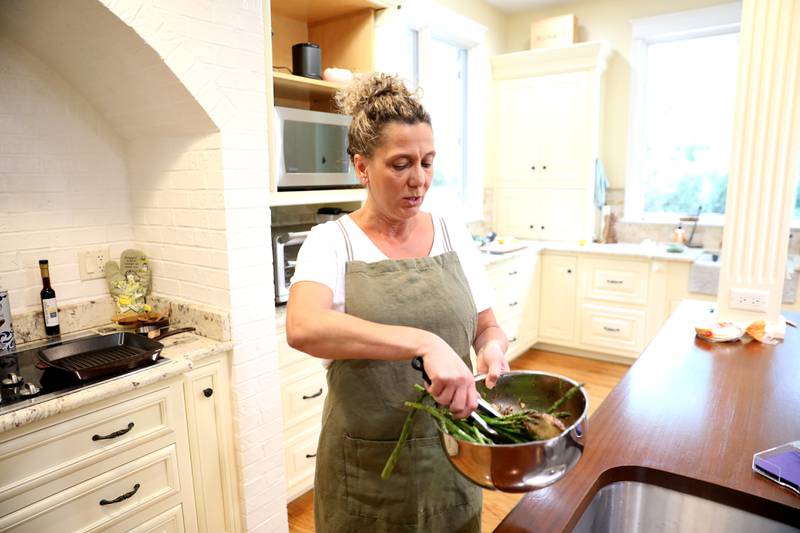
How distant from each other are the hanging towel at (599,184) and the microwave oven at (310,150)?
263 centimetres

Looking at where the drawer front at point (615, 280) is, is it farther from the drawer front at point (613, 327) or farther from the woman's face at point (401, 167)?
the woman's face at point (401, 167)

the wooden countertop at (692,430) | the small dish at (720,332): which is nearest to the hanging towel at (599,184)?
the small dish at (720,332)

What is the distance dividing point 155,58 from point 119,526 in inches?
58.4

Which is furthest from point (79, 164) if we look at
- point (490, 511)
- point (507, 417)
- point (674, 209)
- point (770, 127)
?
point (674, 209)

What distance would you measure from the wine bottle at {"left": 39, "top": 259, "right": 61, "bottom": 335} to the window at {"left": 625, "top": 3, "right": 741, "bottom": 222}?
4142 mm

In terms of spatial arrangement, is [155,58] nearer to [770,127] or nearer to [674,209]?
[770,127]

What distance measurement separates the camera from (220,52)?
1817mm

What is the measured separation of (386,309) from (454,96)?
363 cm

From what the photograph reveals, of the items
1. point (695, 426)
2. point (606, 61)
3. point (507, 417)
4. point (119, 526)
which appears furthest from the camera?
point (606, 61)

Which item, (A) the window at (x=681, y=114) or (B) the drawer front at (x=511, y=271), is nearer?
(B) the drawer front at (x=511, y=271)

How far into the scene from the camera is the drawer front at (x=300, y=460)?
2330 mm

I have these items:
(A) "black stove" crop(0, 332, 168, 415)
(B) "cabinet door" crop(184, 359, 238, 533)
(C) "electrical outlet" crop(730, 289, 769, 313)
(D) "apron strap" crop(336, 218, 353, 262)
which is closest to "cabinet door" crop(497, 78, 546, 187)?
(C) "electrical outlet" crop(730, 289, 769, 313)

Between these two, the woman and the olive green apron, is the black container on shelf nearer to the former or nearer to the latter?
the woman

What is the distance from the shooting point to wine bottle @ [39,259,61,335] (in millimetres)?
1916
